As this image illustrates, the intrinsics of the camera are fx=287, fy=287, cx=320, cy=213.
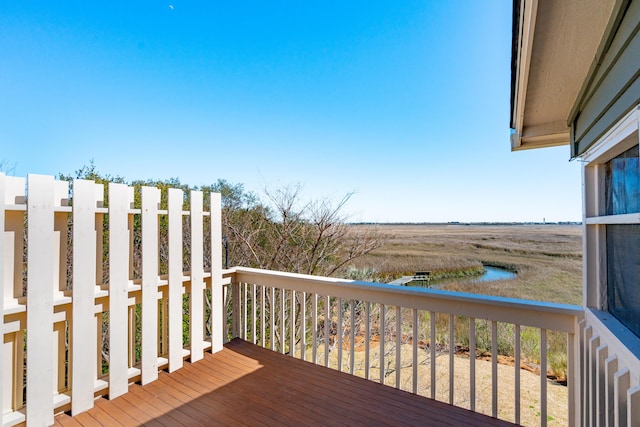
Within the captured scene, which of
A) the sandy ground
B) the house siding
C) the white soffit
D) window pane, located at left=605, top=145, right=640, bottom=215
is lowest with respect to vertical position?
the sandy ground

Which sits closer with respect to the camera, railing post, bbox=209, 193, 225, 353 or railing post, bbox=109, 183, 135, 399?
railing post, bbox=109, 183, 135, 399

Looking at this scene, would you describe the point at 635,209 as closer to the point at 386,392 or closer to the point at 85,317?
the point at 386,392

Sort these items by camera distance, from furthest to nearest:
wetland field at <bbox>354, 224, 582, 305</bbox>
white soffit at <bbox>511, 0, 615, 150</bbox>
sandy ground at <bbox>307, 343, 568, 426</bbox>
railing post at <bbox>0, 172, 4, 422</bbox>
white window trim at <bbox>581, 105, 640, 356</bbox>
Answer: wetland field at <bbox>354, 224, 582, 305</bbox>, sandy ground at <bbox>307, 343, 568, 426</bbox>, railing post at <bbox>0, 172, 4, 422</bbox>, white window trim at <bbox>581, 105, 640, 356</bbox>, white soffit at <bbox>511, 0, 615, 150</bbox>

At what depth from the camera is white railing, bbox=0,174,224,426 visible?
5.84 ft

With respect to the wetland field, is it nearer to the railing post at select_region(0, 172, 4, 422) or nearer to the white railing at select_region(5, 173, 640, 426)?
the white railing at select_region(5, 173, 640, 426)

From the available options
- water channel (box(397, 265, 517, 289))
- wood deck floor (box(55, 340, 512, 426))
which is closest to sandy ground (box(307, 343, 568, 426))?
water channel (box(397, 265, 517, 289))

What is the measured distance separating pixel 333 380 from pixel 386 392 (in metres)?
0.45

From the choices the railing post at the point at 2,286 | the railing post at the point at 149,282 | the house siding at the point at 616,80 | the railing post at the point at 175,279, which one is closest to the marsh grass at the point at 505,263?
the house siding at the point at 616,80

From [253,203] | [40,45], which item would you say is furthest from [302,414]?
[40,45]

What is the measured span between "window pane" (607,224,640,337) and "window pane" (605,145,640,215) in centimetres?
9

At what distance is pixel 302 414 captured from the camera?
2004 mm

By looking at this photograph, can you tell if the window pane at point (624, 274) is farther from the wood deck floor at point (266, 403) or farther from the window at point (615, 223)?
the wood deck floor at point (266, 403)

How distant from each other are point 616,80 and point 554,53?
13.1 inches

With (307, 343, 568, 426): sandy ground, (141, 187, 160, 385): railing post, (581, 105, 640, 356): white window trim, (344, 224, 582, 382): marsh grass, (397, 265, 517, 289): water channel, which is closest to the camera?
(581, 105, 640, 356): white window trim
